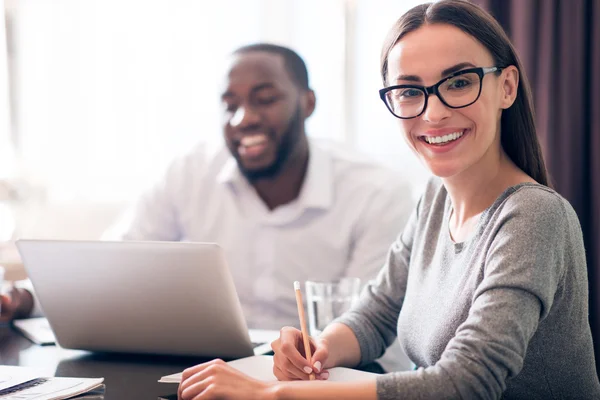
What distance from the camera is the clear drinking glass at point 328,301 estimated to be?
1.38 m

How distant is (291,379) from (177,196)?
1.30 metres

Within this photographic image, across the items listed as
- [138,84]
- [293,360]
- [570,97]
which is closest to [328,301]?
Answer: [293,360]

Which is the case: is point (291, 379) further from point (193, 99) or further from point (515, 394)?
point (193, 99)

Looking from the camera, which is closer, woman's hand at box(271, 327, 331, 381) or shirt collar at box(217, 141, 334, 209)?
woman's hand at box(271, 327, 331, 381)

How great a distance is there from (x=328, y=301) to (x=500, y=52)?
0.56 metres

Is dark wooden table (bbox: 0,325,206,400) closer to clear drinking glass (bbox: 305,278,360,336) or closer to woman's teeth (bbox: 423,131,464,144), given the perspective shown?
clear drinking glass (bbox: 305,278,360,336)

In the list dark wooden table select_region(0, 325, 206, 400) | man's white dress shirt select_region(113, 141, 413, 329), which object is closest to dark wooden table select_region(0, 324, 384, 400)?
dark wooden table select_region(0, 325, 206, 400)

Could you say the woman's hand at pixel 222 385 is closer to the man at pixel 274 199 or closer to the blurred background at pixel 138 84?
the man at pixel 274 199

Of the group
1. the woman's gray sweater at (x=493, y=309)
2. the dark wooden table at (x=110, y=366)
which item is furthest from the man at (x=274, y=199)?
the dark wooden table at (x=110, y=366)

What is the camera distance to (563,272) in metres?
1.01

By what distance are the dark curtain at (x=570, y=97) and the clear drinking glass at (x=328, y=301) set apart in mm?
1169

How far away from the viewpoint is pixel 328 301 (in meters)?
1.40

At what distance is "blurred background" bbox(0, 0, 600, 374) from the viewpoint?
3.35 m

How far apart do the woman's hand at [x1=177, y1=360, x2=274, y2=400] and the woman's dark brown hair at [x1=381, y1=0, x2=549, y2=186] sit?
1.77 ft
